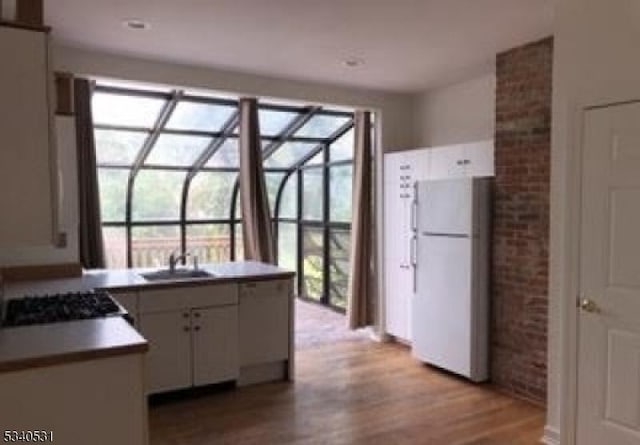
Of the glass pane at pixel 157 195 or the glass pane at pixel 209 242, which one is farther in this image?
the glass pane at pixel 209 242

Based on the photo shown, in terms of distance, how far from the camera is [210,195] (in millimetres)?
6582

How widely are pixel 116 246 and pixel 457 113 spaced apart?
4.05 meters

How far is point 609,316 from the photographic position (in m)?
2.71

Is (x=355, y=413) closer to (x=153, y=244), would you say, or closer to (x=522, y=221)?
(x=522, y=221)

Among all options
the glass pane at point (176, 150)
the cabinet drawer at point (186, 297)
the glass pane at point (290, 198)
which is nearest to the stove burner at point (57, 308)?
the cabinet drawer at point (186, 297)

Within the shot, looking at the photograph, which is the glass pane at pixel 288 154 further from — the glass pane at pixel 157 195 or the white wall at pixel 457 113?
the white wall at pixel 457 113

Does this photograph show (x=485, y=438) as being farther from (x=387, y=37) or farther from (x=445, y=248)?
(x=387, y=37)

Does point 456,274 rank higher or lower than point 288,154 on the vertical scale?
lower

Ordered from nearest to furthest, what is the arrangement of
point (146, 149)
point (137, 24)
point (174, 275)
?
point (137, 24) → point (174, 275) → point (146, 149)

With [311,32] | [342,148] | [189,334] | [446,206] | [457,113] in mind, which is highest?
[311,32]

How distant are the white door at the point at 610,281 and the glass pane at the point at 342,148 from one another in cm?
361

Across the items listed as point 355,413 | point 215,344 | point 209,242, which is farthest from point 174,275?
point 209,242

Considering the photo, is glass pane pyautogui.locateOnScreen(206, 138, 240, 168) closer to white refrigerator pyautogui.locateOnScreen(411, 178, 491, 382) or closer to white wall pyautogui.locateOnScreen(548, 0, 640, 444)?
white refrigerator pyautogui.locateOnScreen(411, 178, 491, 382)

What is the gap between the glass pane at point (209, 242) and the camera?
21.4 feet
